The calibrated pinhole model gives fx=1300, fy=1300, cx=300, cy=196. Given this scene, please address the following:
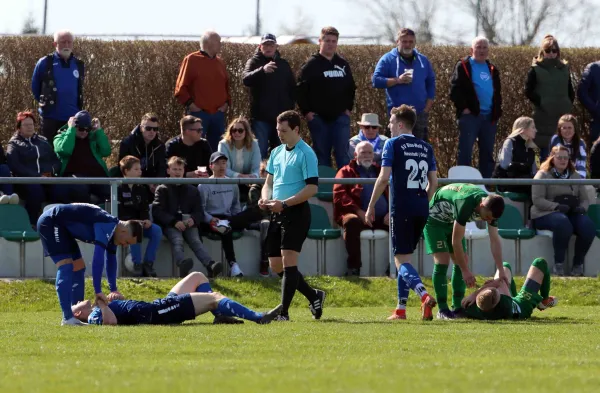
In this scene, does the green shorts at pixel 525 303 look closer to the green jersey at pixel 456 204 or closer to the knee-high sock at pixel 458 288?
the knee-high sock at pixel 458 288

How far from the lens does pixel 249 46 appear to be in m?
23.1

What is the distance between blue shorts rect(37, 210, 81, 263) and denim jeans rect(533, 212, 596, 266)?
295 inches

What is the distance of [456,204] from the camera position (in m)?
13.1

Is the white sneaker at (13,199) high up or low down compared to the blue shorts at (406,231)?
up

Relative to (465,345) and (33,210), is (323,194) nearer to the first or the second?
(33,210)

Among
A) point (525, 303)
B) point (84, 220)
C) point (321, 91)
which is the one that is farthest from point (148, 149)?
point (525, 303)

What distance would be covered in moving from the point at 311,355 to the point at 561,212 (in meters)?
9.39

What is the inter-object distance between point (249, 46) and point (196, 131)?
511cm

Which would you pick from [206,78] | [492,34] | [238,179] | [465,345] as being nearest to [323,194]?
[238,179]

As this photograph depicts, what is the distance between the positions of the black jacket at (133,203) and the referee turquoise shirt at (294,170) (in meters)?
3.83

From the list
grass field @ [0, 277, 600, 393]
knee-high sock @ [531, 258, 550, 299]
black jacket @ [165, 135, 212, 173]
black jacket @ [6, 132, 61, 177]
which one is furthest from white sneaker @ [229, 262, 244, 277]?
knee-high sock @ [531, 258, 550, 299]

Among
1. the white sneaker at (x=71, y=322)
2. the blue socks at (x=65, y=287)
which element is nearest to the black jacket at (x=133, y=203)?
the blue socks at (x=65, y=287)

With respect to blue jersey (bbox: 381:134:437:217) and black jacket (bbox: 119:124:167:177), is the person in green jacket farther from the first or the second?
blue jersey (bbox: 381:134:437:217)

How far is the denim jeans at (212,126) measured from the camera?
1966 cm
